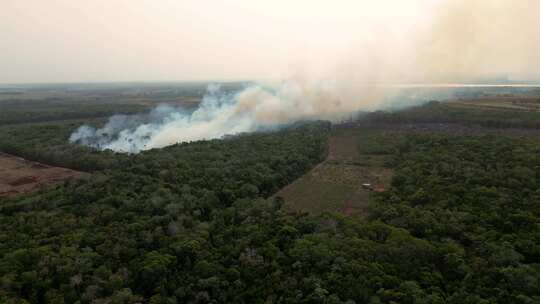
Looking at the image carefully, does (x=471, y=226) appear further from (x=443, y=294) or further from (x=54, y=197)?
(x=54, y=197)

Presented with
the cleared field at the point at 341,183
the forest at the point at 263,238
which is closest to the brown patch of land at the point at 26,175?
the forest at the point at 263,238

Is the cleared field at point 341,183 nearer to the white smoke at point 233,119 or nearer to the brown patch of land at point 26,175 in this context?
the white smoke at point 233,119

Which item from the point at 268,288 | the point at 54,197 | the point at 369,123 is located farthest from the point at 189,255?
the point at 369,123

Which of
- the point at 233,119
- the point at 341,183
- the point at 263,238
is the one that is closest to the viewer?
the point at 263,238

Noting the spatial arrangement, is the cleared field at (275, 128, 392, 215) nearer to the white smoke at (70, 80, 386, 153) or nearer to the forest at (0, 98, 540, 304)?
the forest at (0, 98, 540, 304)

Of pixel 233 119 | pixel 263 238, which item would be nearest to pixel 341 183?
pixel 263 238

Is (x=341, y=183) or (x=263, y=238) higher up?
(x=263, y=238)

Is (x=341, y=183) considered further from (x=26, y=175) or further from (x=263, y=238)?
(x=26, y=175)
